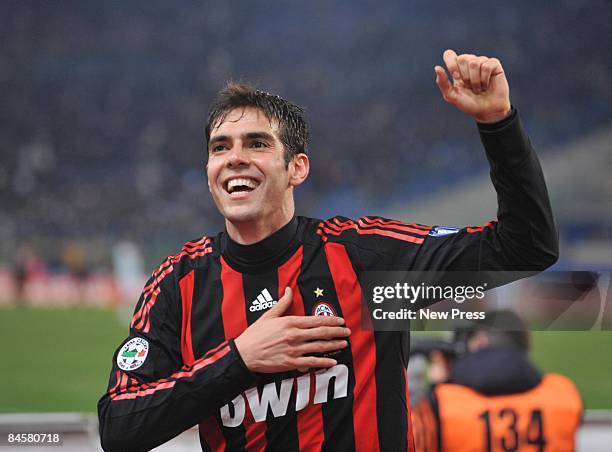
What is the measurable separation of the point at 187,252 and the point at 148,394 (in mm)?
482

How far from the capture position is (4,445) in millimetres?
3822

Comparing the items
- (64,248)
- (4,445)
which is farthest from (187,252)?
(64,248)

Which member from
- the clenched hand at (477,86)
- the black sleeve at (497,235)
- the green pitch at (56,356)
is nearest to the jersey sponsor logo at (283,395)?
the black sleeve at (497,235)

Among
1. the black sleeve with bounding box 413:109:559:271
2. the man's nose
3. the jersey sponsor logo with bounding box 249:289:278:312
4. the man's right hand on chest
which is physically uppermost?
the man's nose

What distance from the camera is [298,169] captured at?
2.32 m

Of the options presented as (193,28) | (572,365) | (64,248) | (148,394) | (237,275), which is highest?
(193,28)

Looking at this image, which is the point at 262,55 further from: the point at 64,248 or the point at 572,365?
the point at 572,365

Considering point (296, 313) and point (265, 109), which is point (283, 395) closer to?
point (296, 313)

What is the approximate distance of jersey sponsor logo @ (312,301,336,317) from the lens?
83.9 inches

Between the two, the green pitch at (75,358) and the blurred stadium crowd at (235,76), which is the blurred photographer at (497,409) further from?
the blurred stadium crowd at (235,76)

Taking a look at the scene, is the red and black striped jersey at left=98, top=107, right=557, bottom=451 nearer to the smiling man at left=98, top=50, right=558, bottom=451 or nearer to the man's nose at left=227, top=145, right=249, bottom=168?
the smiling man at left=98, top=50, right=558, bottom=451

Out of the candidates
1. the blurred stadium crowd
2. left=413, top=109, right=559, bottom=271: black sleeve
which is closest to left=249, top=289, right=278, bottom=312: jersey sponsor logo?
left=413, top=109, right=559, bottom=271: black sleeve

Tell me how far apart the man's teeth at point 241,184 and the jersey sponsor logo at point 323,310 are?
37 cm

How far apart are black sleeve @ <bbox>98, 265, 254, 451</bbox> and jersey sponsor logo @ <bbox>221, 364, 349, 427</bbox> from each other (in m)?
0.11
